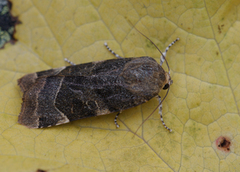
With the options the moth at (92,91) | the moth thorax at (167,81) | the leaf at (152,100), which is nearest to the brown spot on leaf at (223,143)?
the leaf at (152,100)

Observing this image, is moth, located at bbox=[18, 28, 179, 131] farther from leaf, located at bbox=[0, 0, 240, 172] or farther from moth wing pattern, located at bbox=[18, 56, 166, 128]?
leaf, located at bbox=[0, 0, 240, 172]

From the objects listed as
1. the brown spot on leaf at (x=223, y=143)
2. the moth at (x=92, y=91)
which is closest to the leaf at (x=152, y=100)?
the brown spot on leaf at (x=223, y=143)

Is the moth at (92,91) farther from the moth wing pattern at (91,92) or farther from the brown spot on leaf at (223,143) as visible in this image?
the brown spot on leaf at (223,143)

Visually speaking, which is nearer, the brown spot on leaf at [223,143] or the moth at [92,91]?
the brown spot on leaf at [223,143]

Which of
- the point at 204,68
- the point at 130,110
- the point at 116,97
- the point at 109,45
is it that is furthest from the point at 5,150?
the point at 204,68

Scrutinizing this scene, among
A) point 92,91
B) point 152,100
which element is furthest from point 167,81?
point 92,91

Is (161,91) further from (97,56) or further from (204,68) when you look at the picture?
(97,56)

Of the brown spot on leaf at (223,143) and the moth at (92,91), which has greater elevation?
the moth at (92,91)
